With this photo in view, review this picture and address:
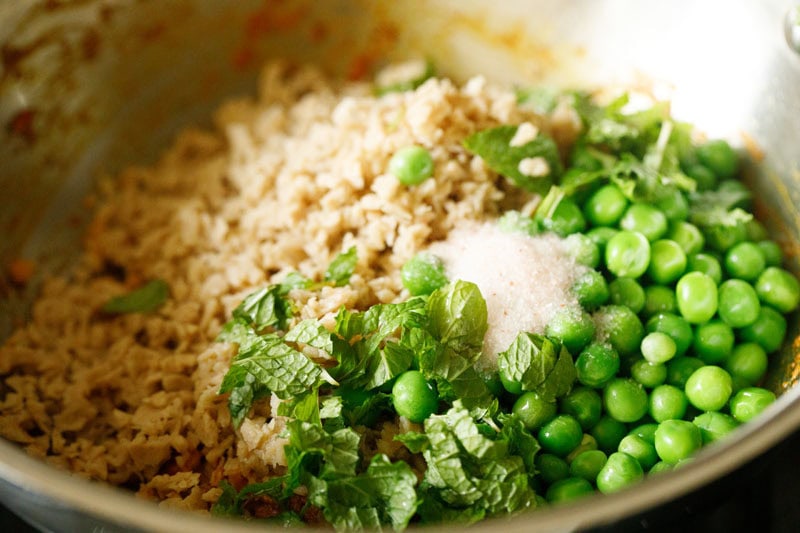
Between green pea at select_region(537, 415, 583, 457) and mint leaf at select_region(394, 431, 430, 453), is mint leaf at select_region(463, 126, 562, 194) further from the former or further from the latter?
mint leaf at select_region(394, 431, 430, 453)

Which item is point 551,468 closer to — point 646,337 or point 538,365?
point 538,365

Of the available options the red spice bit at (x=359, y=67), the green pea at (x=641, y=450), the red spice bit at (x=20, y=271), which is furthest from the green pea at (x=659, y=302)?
the red spice bit at (x=20, y=271)

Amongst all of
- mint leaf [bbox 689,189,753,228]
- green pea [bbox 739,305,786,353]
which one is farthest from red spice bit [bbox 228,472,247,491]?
mint leaf [bbox 689,189,753,228]

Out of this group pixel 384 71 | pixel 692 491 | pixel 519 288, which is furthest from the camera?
pixel 384 71

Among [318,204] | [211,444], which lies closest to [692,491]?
[211,444]

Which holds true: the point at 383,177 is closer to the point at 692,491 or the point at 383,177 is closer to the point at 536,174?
the point at 536,174
